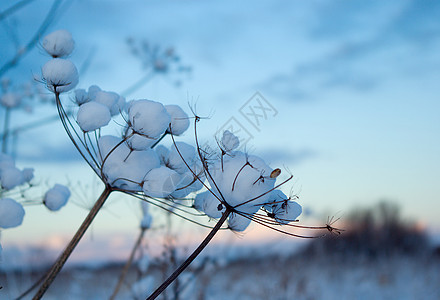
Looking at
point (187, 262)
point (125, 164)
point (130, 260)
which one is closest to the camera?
point (187, 262)

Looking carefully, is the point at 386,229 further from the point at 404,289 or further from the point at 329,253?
the point at 404,289

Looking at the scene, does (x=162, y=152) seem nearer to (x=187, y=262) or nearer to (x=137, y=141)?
(x=137, y=141)

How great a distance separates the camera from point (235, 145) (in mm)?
1070

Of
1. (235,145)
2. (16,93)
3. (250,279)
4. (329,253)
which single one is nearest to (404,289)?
(250,279)

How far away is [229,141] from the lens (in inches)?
41.9

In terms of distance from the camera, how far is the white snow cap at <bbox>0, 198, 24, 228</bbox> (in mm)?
1193

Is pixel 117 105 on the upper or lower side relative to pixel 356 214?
lower

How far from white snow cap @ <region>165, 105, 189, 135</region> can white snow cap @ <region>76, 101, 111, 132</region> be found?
0.18 m

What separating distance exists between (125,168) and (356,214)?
54.9 ft

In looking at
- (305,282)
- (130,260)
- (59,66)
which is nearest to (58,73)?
(59,66)

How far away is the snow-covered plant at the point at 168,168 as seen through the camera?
1035 millimetres

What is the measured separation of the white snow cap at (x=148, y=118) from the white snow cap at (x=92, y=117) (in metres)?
0.10

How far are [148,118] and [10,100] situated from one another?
2.26 meters

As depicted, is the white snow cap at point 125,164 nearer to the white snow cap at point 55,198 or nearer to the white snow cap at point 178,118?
the white snow cap at point 178,118
